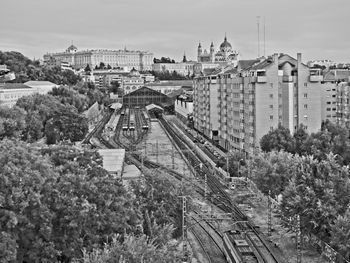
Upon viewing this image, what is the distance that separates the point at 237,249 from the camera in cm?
2305

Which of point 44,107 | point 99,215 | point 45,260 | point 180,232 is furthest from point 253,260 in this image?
point 44,107

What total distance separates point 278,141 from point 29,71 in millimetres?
84465

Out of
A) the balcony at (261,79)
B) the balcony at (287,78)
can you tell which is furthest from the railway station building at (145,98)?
the balcony at (261,79)

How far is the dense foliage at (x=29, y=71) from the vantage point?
113275 millimetres

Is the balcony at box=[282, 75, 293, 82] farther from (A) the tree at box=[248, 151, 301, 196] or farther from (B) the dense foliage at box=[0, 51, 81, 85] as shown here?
(B) the dense foliage at box=[0, 51, 81, 85]

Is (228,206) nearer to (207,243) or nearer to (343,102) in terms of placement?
(207,243)

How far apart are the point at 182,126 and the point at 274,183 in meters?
54.2

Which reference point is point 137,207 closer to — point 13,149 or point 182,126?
point 13,149

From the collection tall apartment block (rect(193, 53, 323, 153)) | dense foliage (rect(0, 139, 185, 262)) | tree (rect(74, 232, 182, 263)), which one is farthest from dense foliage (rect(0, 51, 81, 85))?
tree (rect(74, 232, 182, 263))

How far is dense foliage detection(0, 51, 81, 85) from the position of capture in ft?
372

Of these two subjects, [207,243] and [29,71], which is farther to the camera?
[29,71]

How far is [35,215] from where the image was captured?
18469mm

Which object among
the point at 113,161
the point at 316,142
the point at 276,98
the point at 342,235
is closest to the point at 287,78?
the point at 276,98

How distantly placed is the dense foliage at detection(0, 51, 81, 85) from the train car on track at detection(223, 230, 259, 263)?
87672 mm
